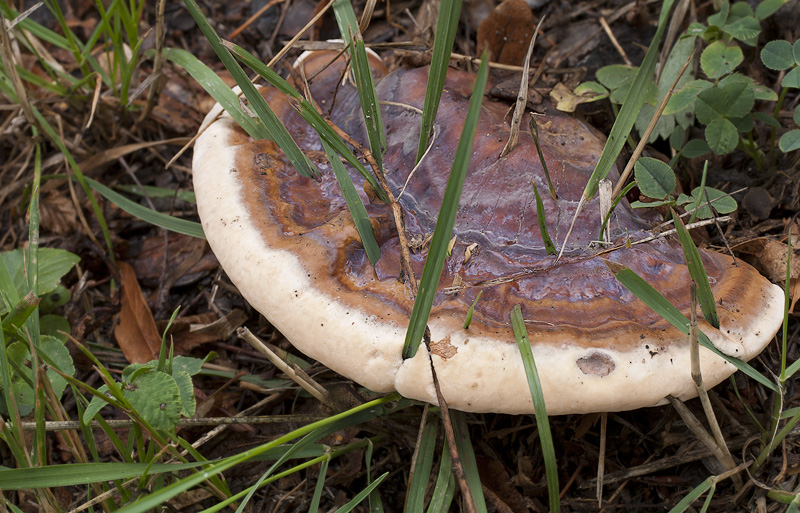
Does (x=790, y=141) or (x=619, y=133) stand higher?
(x=619, y=133)

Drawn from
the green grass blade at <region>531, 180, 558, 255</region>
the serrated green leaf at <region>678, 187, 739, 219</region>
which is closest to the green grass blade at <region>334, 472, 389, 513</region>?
the green grass blade at <region>531, 180, 558, 255</region>

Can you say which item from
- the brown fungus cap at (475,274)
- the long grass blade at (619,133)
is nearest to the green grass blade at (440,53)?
the brown fungus cap at (475,274)

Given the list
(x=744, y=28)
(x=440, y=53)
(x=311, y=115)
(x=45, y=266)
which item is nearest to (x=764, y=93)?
(x=744, y=28)

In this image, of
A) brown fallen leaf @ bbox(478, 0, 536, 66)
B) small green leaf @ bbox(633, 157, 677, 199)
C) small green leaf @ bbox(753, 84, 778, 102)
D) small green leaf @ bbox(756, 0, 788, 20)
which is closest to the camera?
small green leaf @ bbox(633, 157, 677, 199)

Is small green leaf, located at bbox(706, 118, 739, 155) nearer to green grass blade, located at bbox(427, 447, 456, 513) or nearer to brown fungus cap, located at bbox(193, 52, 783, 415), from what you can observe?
brown fungus cap, located at bbox(193, 52, 783, 415)

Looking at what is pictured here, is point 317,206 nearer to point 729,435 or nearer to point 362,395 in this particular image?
point 362,395

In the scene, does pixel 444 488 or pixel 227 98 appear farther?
pixel 227 98

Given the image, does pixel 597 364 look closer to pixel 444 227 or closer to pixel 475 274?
pixel 475 274
